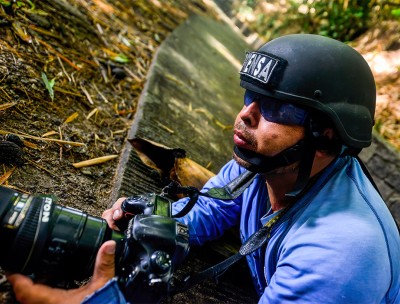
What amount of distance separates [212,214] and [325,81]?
3.28 feet

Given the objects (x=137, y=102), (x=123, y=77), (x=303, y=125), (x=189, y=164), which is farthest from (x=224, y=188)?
(x=123, y=77)

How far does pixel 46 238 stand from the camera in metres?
1.17

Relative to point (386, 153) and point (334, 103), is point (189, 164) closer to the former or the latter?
point (334, 103)

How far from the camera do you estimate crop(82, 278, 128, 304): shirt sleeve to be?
1.19 metres

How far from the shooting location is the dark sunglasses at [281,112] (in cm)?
164

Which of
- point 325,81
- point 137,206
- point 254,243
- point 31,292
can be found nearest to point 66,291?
point 31,292

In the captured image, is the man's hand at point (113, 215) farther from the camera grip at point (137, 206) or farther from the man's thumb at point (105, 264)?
the man's thumb at point (105, 264)

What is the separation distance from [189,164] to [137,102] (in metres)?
0.94

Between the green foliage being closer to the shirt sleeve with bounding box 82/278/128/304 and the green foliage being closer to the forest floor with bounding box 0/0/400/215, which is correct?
the forest floor with bounding box 0/0/400/215

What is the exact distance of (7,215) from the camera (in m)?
1.13

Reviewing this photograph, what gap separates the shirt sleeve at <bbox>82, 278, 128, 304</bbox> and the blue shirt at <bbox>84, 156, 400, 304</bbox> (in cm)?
62

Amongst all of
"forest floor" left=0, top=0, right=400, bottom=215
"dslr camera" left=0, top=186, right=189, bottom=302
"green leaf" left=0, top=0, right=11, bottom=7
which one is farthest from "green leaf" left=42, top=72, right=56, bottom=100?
"dslr camera" left=0, top=186, right=189, bottom=302

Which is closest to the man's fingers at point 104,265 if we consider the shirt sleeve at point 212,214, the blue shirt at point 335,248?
the blue shirt at point 335,248

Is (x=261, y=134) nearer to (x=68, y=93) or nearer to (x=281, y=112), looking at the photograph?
(x=281, y=112)
